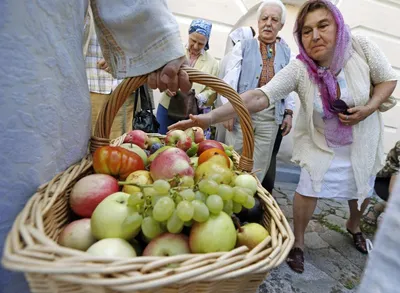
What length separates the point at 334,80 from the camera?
171cm

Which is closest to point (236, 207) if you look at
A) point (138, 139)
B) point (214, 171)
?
point (214, 171)

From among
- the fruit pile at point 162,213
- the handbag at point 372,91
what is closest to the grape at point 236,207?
the fruit pile at point 162,213

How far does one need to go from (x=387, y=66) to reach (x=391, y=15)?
2.66 metres

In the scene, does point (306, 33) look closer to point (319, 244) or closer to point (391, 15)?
point (319, 244)

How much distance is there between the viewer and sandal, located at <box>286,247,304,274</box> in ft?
6.05

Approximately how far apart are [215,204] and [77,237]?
1.08ft

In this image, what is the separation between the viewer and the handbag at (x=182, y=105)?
2453mm

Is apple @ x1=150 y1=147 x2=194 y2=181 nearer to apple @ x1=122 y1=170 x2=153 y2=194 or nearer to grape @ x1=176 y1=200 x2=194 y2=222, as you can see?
apple @ x1=122 y1=170 x2=153 y2=194

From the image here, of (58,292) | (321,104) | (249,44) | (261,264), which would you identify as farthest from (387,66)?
(58,292)

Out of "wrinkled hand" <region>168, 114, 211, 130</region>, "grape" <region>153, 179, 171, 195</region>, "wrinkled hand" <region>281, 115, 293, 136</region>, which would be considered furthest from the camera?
"wrinkled hand" <region>281, 115, 293, 136</region>

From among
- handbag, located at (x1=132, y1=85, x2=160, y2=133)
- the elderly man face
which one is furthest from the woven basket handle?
the elderly man face

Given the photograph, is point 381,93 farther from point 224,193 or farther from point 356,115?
point 224,193

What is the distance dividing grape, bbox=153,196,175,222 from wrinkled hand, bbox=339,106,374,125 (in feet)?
4.62

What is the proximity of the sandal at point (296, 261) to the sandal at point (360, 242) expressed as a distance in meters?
0.58
